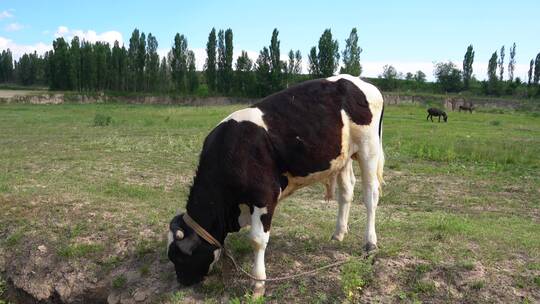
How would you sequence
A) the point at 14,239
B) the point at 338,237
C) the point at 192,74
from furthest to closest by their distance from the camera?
1. the point at 192,74
2. the point at 14,239
3. the point at 338,237

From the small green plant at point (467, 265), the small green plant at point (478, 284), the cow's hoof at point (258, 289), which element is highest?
the small green plant at point (467, 265)

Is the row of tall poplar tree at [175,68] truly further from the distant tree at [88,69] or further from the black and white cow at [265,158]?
the black and white cow at [265,158]

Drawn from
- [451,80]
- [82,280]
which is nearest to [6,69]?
[451,80]

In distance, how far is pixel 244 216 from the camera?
571 centimetres

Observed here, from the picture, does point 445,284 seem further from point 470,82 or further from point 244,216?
point 470,82

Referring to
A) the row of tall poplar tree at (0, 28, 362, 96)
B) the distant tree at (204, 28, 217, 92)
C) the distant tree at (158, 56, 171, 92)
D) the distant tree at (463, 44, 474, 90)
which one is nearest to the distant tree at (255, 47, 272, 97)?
the row of tall poplar tree at (0, 28, 362, 96)

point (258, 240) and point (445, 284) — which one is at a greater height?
point (258, 240)

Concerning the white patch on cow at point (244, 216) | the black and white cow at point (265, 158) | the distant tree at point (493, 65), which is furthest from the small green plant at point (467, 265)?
the distant tree at point (493, 65)

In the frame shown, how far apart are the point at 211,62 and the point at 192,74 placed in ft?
14.0

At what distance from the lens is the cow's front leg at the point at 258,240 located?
5449 millimetres

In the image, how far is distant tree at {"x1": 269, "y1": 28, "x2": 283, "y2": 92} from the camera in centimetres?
7338

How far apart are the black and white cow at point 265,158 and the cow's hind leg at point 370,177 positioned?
15 millimetres

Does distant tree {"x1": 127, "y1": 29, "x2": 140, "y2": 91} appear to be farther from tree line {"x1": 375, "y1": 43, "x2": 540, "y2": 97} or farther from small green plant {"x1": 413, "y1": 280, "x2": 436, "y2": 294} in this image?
small green plant {"x1": 413, "y1": 280, "x2": 436, "y2": 294}

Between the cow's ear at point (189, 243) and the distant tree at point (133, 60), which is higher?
the distant tree at point (133, 60)
